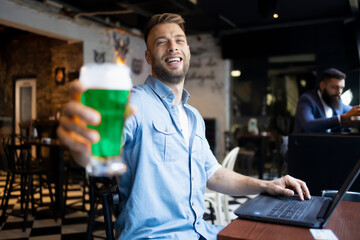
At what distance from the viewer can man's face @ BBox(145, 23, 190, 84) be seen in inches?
56.4

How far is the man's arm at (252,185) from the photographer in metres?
1.22

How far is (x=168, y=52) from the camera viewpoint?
1.44 metres

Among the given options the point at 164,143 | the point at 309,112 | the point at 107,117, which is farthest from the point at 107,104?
the point at 309,112

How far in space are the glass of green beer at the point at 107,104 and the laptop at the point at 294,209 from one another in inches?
22.9

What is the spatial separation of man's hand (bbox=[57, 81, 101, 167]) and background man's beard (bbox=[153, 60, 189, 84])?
2.91ft

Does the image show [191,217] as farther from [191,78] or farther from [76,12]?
[191,78]

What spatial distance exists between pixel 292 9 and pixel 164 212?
5929 millimetres

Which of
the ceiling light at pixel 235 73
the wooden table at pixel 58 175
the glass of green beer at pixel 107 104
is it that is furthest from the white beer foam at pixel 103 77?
the ceiling light at pixel 235 73

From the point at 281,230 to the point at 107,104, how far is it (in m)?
0.61

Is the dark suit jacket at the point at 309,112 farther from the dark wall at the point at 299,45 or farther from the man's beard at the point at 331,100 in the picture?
the dark wall at the point at 299,45

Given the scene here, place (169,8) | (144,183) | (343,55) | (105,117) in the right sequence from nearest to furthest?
(105,117), (144,183), (169,8), (343,55)

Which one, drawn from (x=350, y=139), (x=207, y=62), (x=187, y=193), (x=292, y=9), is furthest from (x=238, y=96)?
(x=187, y=193)

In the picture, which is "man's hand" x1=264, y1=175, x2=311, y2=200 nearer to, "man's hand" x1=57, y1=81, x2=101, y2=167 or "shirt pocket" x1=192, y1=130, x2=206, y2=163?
"shirt pocket" x1=192, y1=130, x2=206, y2=163

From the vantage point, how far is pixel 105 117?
0.56m
